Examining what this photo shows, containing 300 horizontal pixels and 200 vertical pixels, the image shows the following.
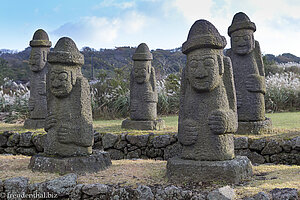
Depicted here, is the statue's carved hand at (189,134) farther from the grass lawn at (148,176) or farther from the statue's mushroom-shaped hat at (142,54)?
the statue's mushroom-shaped hat at (142,54)

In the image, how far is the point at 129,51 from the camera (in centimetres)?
4075

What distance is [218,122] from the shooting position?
149 inches

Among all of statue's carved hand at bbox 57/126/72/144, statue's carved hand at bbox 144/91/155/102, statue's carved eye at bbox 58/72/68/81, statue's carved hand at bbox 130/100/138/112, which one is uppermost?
statue's carved eye at bbox 58/72/68/81

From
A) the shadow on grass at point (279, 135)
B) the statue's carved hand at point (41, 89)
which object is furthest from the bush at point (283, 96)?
the statue's carved hand at point (41, 89)

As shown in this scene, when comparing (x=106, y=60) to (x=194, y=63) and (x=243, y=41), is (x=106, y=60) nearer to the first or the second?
(x=243, y=41)

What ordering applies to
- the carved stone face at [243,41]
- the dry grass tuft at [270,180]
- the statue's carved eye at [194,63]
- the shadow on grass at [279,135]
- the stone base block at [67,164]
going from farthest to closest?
the carved stone face at [243,41] < the shadow on grass at [279,135] < the stone base block at [67,164] < the statue's carved eye at [194,63] < the dry grass tuft at [270,180]

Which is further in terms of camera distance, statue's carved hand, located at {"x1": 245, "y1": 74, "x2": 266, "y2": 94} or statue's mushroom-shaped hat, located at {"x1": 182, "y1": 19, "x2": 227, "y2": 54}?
statue's carved hand, located at {"x1": 245, "y1": 74, "x2": 266, "y2": 94}

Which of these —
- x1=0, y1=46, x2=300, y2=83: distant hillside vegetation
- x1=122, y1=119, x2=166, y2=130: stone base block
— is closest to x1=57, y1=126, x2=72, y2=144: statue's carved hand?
x1=122, y1=119, x2=166, y2=130: stone base block

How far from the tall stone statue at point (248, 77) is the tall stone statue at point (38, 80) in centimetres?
503

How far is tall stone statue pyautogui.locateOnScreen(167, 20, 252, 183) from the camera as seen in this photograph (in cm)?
377

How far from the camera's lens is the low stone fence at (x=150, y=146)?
543 cm

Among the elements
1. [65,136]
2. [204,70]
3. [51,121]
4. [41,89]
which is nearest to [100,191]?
[65,136]

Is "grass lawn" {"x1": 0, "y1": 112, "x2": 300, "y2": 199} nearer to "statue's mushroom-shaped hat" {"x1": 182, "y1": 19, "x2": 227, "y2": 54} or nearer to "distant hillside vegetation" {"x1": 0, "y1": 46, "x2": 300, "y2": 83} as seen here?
"statue's mushroom-shaped hat" {"x1": 182, "y1": 19, "x2": 227, "y2": 54}

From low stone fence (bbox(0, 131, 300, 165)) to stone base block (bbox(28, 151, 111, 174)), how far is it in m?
2.11
